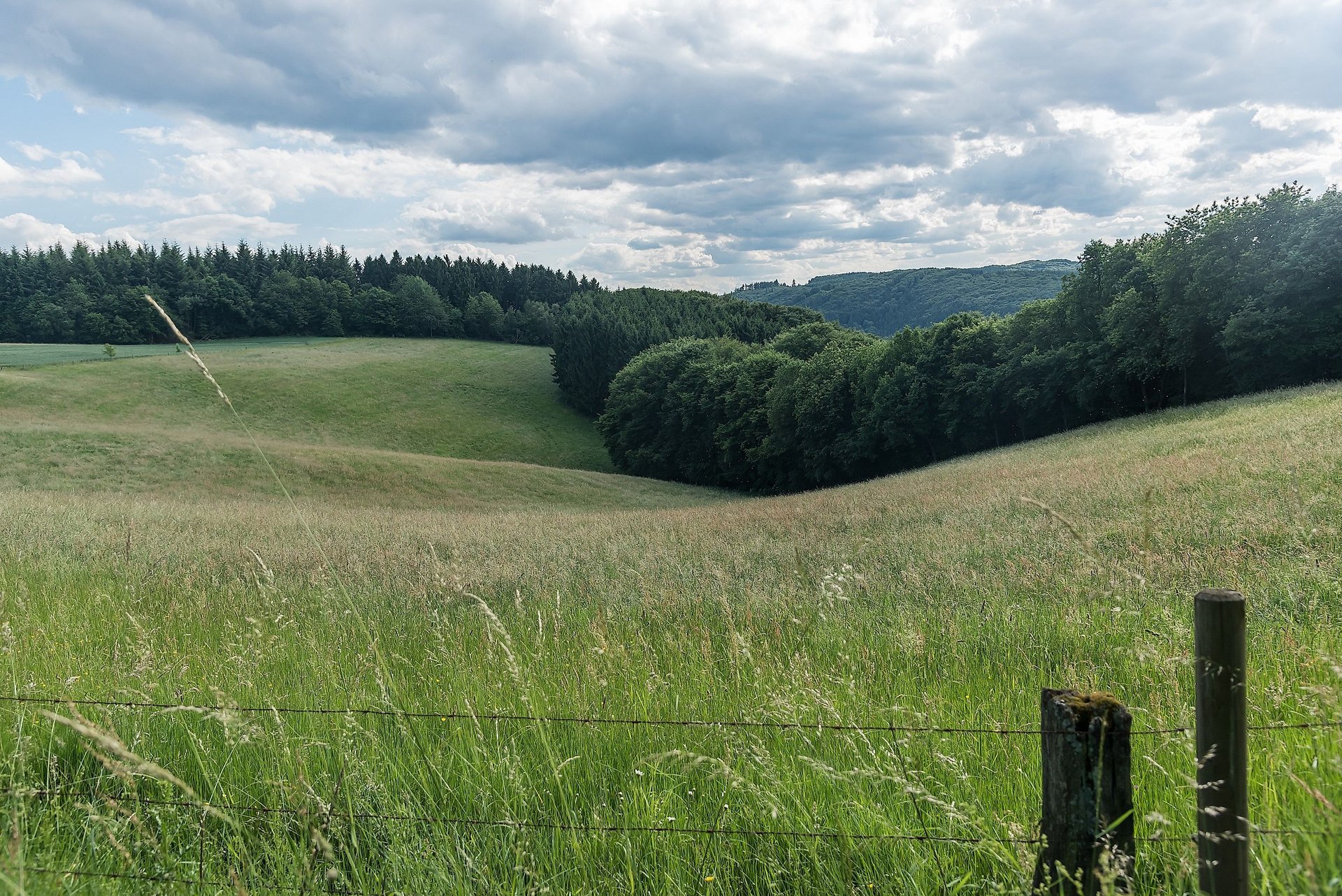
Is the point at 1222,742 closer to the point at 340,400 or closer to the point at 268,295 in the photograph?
the point at 340,400

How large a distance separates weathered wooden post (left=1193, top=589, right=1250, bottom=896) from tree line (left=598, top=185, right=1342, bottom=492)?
46002 mm

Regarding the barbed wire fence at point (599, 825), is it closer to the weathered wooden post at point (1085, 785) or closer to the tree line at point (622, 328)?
the weathered wooden post at point (1085, 785)

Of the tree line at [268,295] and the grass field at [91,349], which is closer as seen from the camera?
the grass field at [91,349]

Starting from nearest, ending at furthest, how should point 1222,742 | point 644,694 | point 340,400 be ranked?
point 1222,742 < point 644,694 < point 340,400

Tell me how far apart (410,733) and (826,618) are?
359 centimetres

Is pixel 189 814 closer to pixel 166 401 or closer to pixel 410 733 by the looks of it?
pixel 410 733

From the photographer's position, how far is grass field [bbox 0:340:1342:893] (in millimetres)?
2727

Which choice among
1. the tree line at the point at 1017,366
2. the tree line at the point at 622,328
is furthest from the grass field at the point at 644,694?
the tree line at the point at 622,328

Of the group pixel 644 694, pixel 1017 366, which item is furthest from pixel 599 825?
pixel 1017 366

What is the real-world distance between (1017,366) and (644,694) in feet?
172

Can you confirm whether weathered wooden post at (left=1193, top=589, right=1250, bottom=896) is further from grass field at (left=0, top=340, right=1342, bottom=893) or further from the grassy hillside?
the grassy hillside

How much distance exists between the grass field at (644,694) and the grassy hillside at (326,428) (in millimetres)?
24670

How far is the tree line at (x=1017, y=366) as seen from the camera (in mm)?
38812

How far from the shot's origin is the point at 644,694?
4.21 meters
